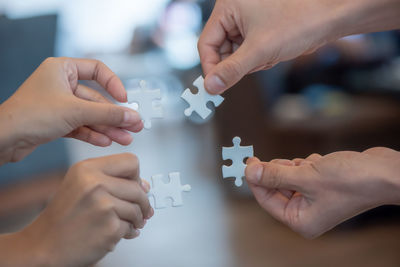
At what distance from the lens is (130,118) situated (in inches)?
42.2

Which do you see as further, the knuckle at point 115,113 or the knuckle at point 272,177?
the knuckle at point 272,177

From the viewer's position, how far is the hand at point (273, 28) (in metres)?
1.16

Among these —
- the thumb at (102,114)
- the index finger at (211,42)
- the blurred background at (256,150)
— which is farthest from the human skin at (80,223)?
the blurred background at (256,150)

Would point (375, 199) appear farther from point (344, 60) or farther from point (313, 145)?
point (344, 60)

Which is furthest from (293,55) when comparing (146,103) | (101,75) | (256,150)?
(256,150)

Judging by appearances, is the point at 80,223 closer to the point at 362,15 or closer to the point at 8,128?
the point at 8,128

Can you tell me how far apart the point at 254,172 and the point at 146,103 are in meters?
0.36

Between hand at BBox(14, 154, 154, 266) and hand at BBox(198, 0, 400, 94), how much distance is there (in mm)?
399

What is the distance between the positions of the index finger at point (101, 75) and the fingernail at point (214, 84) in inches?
9.2

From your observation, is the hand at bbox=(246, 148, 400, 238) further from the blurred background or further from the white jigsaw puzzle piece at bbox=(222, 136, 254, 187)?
the blurred background

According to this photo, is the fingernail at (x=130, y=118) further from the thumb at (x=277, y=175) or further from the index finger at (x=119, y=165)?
the thumb at (x=277, y=175)

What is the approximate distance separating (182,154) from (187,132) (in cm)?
90

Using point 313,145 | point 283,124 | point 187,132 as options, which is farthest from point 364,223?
point 187,132

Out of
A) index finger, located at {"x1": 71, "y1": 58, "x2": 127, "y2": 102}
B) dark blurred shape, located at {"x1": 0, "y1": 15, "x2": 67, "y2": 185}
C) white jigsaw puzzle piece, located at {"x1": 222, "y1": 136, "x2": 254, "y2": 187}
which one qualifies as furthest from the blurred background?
white jigsaw puzzle piece, located at {"x1": 222, "y1": 136, "x2": 254, "y2": 187}
